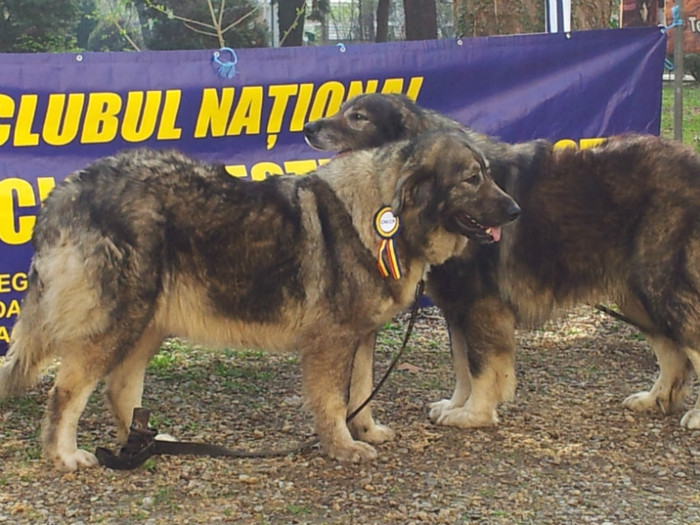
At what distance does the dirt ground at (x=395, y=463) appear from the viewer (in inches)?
156

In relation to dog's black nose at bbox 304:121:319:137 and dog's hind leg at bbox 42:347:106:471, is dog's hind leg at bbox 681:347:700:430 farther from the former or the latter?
dog's hind leg at bbox 42:347:106:471

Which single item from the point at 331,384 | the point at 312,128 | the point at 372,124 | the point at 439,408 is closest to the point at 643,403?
the point at 439,408

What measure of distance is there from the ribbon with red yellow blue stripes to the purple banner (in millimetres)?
2139

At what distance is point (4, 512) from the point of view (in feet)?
13.0

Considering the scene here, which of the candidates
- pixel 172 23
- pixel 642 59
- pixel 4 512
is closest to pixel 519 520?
pixel 4 512

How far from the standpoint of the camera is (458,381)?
5.26 metres

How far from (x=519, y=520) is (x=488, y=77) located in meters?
3.88

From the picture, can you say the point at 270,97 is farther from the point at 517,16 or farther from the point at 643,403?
the point at 643,403

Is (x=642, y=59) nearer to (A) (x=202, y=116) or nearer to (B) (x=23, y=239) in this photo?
(A) (x=202, y=116)

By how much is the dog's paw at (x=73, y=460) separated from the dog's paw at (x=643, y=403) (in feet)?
9.63

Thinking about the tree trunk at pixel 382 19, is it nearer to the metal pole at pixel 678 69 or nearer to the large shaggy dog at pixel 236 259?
the metal pole at pixel 678 69

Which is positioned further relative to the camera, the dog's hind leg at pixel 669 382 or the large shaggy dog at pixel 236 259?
the dog's hind leg at pixel 669 382

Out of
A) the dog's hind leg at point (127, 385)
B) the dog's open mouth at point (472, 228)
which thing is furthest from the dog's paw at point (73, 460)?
the dog's open mouth at point (472, 228)

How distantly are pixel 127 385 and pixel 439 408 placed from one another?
169 cm
